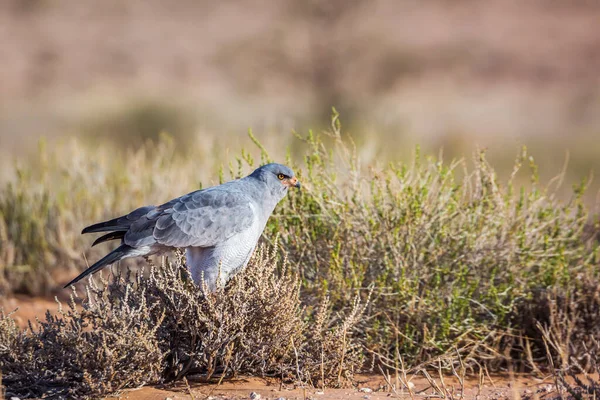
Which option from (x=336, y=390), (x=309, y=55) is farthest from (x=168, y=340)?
(x=309, y=55)

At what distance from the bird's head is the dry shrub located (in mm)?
548

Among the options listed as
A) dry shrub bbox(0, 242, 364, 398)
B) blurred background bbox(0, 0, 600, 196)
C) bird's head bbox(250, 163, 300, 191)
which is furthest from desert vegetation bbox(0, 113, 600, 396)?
blurred background bbox(0, 0, 600, 196)

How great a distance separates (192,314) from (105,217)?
4038mm

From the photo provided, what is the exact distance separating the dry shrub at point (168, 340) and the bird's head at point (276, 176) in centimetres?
55

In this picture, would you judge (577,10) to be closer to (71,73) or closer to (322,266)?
(71,73)

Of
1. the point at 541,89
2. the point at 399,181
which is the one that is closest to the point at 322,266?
the point at 399,181

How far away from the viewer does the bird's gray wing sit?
431 cm

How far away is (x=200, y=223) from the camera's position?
4332 mm

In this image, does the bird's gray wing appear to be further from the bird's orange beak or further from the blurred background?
the blurred background

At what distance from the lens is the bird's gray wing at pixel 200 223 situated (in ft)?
14.1

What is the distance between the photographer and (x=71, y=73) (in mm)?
38438

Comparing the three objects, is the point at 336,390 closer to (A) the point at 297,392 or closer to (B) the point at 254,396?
(A) the point at 297,392

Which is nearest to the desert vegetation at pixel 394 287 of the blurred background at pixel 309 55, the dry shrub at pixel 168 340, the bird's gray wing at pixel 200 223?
the dry shrub at pixel 168 340

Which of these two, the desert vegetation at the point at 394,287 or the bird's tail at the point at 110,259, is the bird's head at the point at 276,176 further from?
the bird's tail at the point at 110,259
